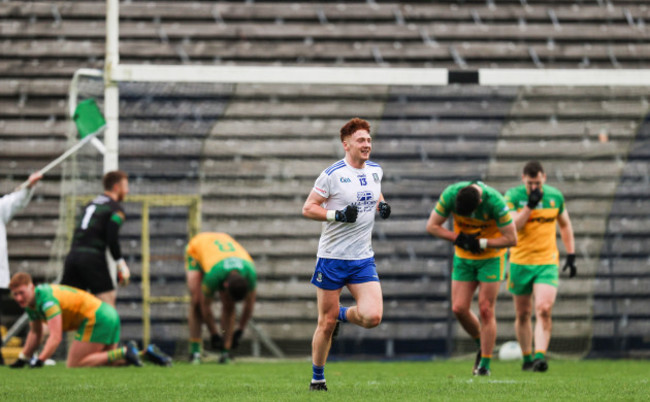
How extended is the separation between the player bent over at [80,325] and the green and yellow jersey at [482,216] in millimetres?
3309

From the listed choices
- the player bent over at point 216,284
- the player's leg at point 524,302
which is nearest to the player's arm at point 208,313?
the player bent over at point 216,284

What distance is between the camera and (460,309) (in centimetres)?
946

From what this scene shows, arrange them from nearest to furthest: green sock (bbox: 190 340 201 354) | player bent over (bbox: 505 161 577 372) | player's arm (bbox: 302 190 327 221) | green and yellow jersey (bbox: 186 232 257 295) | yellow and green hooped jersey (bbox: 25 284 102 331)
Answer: player's arm (bbox: 302 190 327 221), player bent over (bbox: 505 161 577 372), yellow and green hooped jersey (bbox: 25 284 102 331), green and yellow jersey (bbox: 186 232 257 295), green sock (bbox: 190 340 201 354)

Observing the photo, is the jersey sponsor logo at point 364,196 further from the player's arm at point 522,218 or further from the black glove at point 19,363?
the black glove at point 19,363

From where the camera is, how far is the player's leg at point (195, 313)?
38.4 ft

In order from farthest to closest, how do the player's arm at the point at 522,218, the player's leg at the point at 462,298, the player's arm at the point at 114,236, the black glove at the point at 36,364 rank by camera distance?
the player's arm at the point at 114,236
the black glove at the point at 36,364
the player's arm at the point at 522,218
the player's leg at the point at 462,298

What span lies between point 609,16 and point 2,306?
8.62 m

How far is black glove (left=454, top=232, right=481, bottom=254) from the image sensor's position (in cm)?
897

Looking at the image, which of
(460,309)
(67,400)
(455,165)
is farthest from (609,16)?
(67,400)

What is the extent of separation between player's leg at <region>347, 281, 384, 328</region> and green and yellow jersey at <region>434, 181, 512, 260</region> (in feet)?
6.49

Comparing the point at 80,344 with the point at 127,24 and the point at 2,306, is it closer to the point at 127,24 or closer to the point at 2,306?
the point at 2,306

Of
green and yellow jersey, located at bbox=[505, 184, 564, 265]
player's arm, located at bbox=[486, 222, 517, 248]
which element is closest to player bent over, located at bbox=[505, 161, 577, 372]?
green and yellow jersey, located at bbox=[505, 184, 564, 265]

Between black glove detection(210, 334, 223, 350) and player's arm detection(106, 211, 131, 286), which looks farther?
black glove detection(210, 334, 223, 350)

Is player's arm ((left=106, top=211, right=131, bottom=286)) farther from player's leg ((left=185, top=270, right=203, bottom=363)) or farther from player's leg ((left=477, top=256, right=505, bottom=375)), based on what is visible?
player's leg ((left=477, top=256, right=505, bottom=375))
